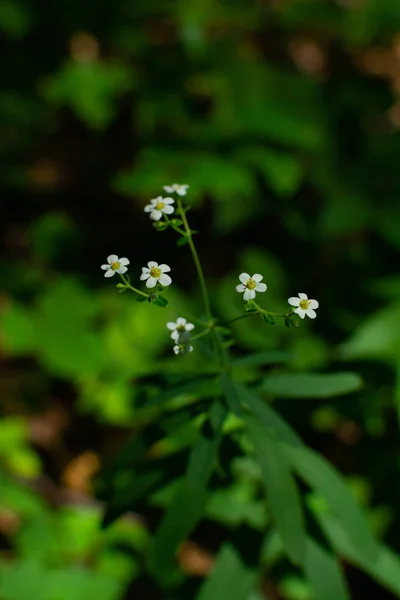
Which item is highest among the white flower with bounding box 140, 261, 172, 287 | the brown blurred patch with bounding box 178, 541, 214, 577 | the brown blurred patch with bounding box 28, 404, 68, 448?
the brown blurred patch with bounding box 28, 404, 68, 448

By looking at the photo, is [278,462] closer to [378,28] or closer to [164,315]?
[164,315]

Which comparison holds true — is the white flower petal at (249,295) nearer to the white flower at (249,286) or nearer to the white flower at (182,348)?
the white flower at (249,286)

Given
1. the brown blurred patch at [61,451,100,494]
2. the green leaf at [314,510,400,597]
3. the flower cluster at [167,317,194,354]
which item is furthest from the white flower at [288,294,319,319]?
the brown blurred patch at [61,451,100,494]

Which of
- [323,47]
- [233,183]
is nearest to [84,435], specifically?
[233,183]

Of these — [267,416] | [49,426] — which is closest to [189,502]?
[267,416]

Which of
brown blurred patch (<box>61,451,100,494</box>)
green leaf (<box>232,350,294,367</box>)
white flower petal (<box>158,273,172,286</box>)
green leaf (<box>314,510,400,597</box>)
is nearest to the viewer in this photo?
white flower petal (<box>158,273,172,286</box>)

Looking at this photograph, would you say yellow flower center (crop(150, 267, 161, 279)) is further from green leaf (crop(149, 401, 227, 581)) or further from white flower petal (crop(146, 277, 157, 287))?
green leaf (crop(149, 401, 227, 581))

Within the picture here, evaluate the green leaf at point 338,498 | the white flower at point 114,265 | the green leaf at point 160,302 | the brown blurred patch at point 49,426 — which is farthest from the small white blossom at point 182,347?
the brown blurred patch at point 49,426
